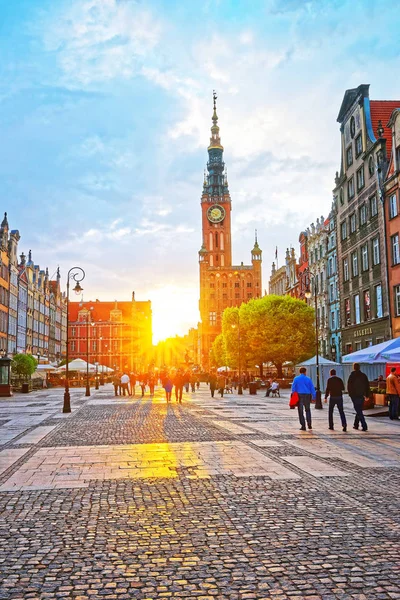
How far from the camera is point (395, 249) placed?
117 ft

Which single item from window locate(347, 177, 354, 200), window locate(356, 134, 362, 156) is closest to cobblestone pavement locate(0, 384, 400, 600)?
window locate(356, 134, 362, 156)

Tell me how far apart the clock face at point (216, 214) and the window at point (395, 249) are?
11880 centimetres

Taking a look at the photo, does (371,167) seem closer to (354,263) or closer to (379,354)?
(354,263)

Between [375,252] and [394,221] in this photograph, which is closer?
[394,221]

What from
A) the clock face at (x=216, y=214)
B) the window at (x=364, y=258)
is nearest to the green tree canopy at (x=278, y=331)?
the window at (x=364, y=258)

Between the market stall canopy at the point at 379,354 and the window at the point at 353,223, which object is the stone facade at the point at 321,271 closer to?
the window at the point at 353,223

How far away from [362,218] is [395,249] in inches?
251

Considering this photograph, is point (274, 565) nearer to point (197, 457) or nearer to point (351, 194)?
point (197, 457)

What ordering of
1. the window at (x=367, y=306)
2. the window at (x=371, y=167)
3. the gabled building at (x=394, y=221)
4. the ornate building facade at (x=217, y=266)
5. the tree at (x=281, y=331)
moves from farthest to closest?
the ornate building facade at (x=217, y=266) → the tree at (x=281, y=331) → the window at (x=367, y=306) → the window at (x=371, y=167) → the gabled building at (x=394, y=221)

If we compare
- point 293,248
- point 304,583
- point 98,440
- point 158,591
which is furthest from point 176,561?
point 293,248

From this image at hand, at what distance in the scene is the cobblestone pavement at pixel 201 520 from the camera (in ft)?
15.5

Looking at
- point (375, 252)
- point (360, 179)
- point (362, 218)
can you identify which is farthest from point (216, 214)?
point (375, 252)

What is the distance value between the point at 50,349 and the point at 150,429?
83196 millimetres

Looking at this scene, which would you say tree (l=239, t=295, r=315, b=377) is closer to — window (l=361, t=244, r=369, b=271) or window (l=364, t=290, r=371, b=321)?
window (l=364, t=290, r=371, b=321)
